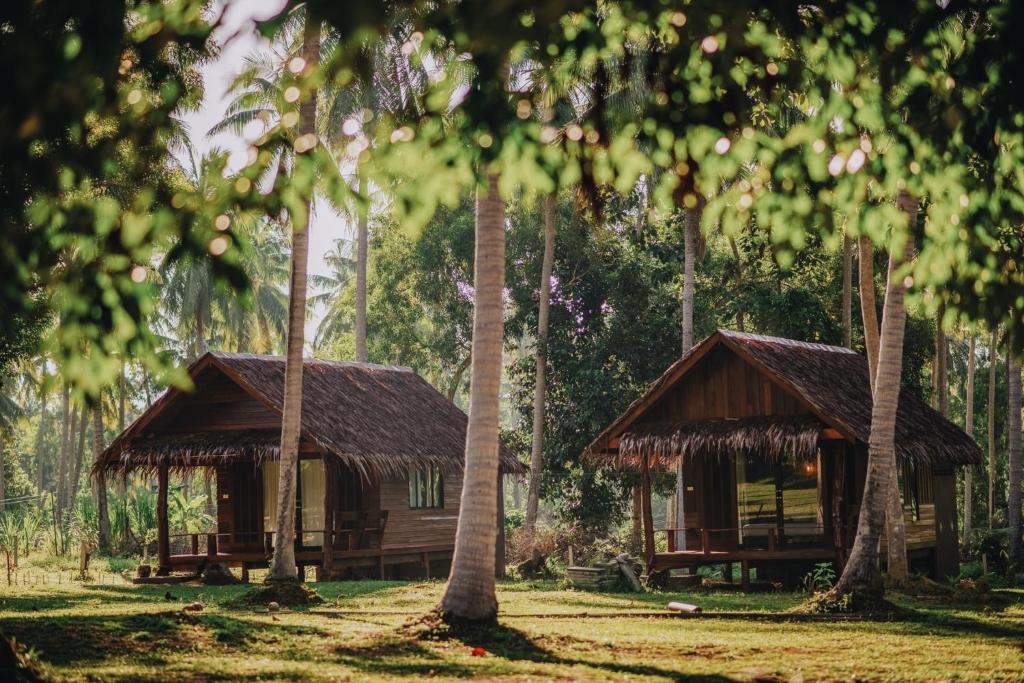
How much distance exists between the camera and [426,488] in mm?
31875

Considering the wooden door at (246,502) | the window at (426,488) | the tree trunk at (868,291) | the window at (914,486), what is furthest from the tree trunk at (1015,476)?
the wooden door at (246,502)

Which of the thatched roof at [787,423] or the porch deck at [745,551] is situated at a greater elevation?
the thatched roof at [787,423]

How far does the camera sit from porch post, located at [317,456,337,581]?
27.3 meters

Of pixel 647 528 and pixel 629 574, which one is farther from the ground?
pixel 647 528

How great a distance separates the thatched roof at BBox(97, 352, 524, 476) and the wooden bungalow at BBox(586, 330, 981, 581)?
4375 millimetres

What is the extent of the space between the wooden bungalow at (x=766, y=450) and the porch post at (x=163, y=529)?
917cm

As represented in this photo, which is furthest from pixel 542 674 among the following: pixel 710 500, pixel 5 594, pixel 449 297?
pixel 449 297

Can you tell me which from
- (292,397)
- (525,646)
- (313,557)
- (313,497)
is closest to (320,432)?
(313,557)

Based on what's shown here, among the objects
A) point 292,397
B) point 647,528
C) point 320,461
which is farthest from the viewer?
point 320,461

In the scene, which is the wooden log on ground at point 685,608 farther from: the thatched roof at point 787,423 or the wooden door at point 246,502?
the wooden door at point 246,502

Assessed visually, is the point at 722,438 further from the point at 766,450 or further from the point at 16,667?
the point at 16,667

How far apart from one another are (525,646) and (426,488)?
18.1 m

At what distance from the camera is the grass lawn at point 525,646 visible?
11539 millimetres

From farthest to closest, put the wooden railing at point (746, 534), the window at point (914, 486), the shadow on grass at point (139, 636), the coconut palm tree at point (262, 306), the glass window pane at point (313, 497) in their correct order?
the coconut palm tree at point (262, 306)
the glass window pane at point (313, 497)
the window at point (914, 486)
the wooden railing at point (746, 534)
the shadow on grass at point (139, 636)
